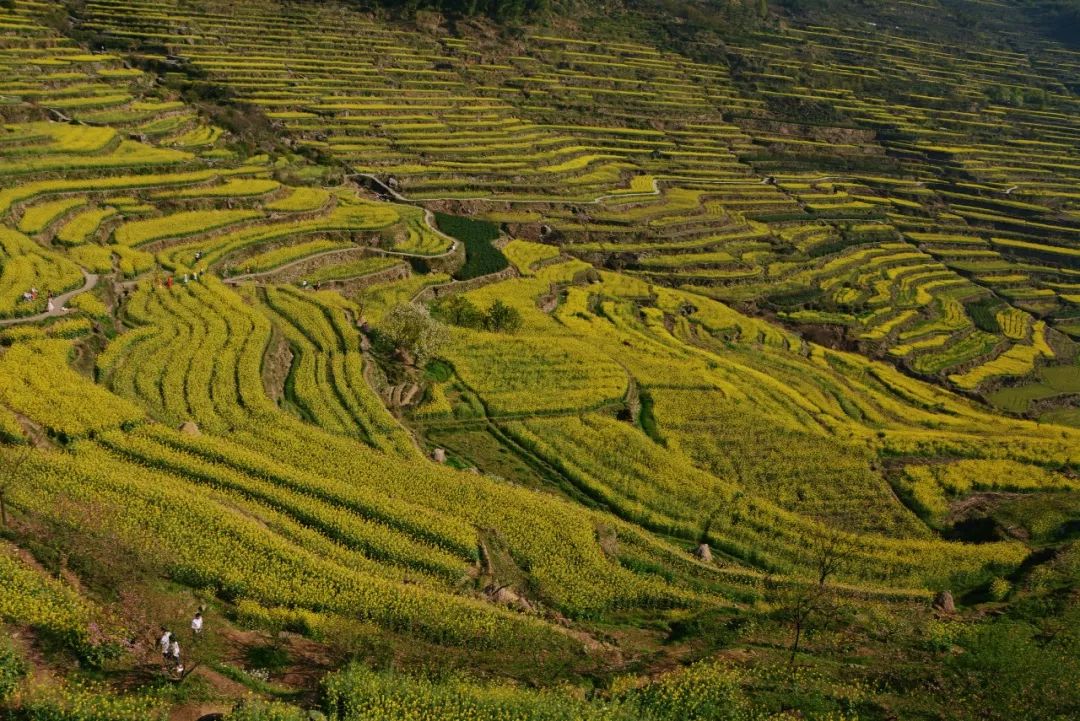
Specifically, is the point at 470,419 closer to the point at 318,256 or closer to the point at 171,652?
the point at 318,256

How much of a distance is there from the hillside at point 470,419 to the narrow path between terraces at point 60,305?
0.93 feet

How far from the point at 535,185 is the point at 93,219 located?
48.2 metres

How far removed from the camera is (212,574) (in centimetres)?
2231

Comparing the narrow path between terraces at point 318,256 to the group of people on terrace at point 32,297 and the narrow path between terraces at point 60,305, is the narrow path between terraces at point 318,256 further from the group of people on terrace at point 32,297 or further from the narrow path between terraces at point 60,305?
the group of people on terrace at point 32,297

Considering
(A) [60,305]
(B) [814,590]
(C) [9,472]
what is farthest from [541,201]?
(C) [9,472]

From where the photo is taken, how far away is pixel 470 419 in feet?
133

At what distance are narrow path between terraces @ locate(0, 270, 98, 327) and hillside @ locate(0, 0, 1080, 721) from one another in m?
0.28

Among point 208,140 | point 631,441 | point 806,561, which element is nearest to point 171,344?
point 631,441

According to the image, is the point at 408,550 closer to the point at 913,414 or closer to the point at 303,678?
the point at 303,678

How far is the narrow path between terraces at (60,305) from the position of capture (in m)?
35.1

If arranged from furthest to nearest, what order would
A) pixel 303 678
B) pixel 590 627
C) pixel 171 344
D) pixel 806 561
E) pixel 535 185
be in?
pixel 535 185 < pixel 171 344 < pixel 806 561 < pixel 590 627 < pixel 303 678

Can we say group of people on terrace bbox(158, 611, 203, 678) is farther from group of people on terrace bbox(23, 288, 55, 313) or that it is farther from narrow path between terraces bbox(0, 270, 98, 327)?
group of people on terrace bbox(23, 288, 55, 313)

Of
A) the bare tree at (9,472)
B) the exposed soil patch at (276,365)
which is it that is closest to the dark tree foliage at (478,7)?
the exposed soil patch at (276,365)

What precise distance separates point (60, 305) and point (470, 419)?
21.2m
